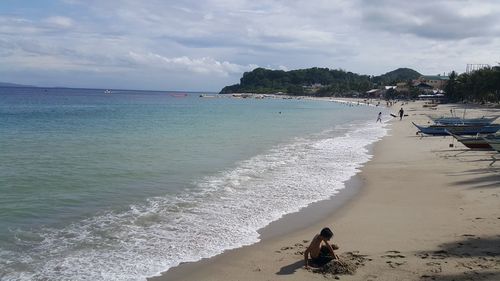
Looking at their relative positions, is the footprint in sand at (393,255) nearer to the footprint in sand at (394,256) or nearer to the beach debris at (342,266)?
the footprint in sand at (394,256)

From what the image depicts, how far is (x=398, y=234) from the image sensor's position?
938 cm

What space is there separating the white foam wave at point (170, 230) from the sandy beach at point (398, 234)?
0.57 m

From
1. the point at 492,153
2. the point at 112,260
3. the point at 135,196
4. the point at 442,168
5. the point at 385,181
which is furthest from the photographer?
the point at 492,153

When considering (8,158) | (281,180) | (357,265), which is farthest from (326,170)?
(8,158)

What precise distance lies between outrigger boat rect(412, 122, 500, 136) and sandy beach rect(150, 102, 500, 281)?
463 inches

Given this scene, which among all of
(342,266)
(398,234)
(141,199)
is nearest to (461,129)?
(398,234)

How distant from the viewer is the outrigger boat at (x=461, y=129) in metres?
27.1

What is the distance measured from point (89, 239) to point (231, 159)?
37.7 feet

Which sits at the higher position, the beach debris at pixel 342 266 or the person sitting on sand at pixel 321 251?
the person sitting on sand at pixel 321 251

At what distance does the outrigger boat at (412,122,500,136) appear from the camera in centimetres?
2711

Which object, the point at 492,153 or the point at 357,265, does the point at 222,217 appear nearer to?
the point at 357,265

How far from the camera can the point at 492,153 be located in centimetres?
1972

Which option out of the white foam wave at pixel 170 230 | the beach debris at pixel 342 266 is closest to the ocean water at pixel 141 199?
the white foam wave at pixel 170 230

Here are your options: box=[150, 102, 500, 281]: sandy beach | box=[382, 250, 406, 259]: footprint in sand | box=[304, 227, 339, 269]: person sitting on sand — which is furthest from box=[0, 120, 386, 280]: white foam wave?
box=[382, 250, 406, 259]: footprint in sand
